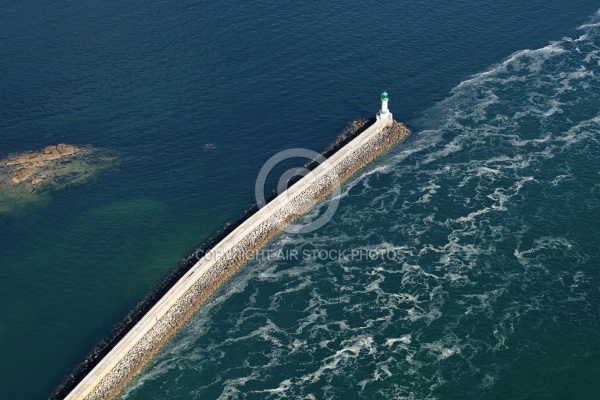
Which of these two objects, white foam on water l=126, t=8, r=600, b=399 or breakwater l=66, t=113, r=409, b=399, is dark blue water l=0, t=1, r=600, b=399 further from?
breakwater l=66, t=113, r=409, b=399

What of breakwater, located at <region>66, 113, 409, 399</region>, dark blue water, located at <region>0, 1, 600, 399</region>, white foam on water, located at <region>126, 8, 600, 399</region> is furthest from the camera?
white foam on water, located at <region>126, 8, 600, 399</region>

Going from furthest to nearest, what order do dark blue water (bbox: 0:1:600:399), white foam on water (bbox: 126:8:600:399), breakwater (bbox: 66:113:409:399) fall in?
white foam on water (bbox: 126:8:600:399), dark blue water (bbox: 0:1:600:399), breakwater (bbox: 66:113:409:399)

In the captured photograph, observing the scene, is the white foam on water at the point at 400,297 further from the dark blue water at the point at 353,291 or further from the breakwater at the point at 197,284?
the breakwater at the point at 197,284

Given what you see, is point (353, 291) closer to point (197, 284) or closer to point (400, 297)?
point (400, 297)

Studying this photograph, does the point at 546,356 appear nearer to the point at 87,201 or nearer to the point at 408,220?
the point at 408,220

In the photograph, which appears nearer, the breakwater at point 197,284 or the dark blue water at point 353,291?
the breakwater at point 197,284

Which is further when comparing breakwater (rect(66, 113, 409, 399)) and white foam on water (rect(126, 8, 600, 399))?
white foam on water (rect(126, 8, 600, 399))

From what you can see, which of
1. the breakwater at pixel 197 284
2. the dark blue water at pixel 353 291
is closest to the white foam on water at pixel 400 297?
the dark blue water at pixel 353 291

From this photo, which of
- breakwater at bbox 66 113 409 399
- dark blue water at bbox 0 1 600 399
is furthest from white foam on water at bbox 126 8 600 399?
breakwater at bbox 66 113 409 399
